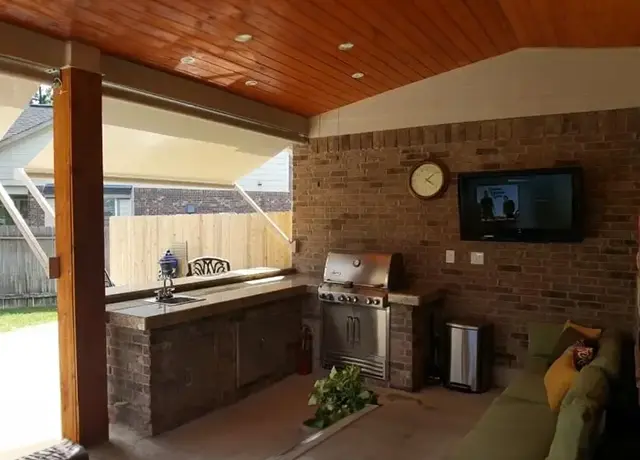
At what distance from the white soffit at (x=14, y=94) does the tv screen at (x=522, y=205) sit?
11.7 feet

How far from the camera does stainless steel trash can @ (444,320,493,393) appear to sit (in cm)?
482

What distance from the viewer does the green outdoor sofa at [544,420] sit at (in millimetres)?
2332

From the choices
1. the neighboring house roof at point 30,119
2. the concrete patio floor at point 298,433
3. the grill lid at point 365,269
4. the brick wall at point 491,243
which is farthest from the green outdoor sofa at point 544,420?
the neighboring house roof at point 30,119

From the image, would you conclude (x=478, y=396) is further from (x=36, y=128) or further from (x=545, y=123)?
(x=36, y=128)

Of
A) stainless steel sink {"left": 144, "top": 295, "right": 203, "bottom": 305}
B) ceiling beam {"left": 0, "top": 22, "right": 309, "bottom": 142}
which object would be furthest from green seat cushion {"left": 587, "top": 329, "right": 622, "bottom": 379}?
ceiling beam {"left": 0, "top": 22, "right": 309, "bottom": 142}

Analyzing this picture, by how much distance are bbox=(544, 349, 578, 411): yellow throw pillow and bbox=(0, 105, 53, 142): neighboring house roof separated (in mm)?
4180

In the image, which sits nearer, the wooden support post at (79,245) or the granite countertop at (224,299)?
the wooden support post at (79,245)

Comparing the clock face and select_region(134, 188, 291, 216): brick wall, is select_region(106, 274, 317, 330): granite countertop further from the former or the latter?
select_region(134, 188, 291, 216): brick wall

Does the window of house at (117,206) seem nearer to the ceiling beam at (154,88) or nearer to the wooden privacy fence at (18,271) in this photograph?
the wooden privacy fence at (18,271)

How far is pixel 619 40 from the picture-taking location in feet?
13.8

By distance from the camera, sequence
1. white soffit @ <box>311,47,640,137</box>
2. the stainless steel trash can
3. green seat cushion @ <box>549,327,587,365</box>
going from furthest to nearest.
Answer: the stainless steel trash can → white soffit @ <box>311,47,640,137</box> → green seat cushion @ <box>549,327,587,365</box>

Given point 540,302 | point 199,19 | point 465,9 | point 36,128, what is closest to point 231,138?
point 36,128

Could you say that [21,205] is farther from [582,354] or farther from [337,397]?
[582,354]

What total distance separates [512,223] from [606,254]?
793 mm
